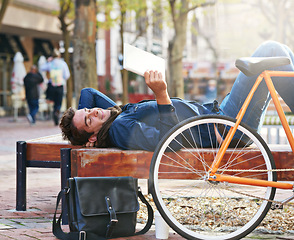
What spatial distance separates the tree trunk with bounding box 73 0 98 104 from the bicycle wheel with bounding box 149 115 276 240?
23.0 feet

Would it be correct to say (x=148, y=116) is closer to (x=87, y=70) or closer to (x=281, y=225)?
(x=281, y=225)

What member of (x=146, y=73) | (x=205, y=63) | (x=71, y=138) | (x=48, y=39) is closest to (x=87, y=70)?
(x=71, y=138)

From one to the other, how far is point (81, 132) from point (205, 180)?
119cm

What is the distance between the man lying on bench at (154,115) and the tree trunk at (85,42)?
6.43 meters

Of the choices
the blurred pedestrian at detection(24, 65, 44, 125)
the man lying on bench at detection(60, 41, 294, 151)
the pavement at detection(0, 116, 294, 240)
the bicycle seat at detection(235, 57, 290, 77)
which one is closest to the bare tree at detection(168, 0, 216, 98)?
the blurred pedestrian at detection(24, 65, 44, 125)

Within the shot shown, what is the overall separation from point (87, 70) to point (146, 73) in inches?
285

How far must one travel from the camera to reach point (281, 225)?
4.01 meters

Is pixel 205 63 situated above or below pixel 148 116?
above

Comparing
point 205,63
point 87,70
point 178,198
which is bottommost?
point 178,198

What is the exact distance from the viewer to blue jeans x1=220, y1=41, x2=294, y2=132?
391 centimetres

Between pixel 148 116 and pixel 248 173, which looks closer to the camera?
pixel 248 173

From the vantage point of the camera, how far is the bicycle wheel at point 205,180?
3377 millimetres

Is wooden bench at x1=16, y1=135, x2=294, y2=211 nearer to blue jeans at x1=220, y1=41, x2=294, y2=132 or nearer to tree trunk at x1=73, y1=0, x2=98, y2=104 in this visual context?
blue jeans at x1=220, y1=41, x2=294, y2=132

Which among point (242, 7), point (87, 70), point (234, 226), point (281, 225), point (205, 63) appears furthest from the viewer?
point (205, 63)
